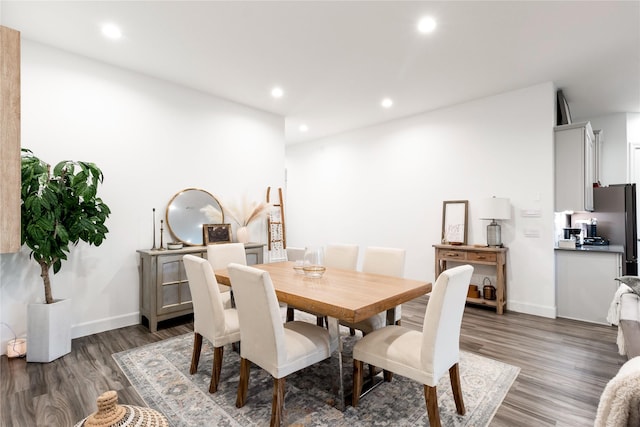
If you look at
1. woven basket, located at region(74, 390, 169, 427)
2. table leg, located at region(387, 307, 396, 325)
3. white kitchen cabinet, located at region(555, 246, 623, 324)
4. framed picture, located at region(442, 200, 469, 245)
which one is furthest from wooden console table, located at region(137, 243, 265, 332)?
white kitchen cabinet, located at region(555, 246, 623, 324)

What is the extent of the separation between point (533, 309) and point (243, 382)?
3.73 metres

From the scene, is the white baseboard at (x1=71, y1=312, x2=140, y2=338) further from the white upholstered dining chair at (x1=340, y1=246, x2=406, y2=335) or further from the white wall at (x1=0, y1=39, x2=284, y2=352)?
the white upholstered dining chair at (x1=340, y1=246, x2=406, y2=335)

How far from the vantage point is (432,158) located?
496cm

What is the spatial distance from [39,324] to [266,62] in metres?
3.19

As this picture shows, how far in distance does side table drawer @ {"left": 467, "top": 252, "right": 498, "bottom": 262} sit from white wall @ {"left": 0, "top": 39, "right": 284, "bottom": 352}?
11.0ft

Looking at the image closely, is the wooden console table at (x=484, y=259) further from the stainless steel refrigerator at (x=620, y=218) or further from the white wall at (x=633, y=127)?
the white wall at (x=633, y=127)

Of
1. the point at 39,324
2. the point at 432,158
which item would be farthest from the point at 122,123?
the point at 432,158

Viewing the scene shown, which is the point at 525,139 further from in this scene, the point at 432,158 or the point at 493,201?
the point at 432,158

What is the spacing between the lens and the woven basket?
103 cm

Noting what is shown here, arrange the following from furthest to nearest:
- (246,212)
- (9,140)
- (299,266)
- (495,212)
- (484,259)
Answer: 1. (246,212)
2. (484,259)
3. (495,212)
4. (299,266)
5. (9,140)

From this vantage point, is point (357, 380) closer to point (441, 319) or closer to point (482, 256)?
point (441, 319)

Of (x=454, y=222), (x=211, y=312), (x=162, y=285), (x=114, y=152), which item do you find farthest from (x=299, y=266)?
(x=454, y=222)

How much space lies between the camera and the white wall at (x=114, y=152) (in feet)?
9.80

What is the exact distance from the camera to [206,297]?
2.19 m
